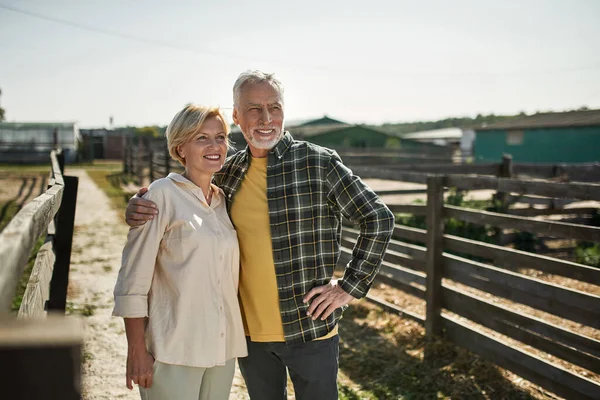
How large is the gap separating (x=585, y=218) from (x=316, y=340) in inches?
318

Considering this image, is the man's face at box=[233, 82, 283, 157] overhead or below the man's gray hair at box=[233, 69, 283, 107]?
below

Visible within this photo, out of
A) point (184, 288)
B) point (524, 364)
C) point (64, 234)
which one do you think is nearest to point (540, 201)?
point (524, 364)

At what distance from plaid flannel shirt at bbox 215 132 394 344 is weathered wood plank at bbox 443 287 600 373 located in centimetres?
198

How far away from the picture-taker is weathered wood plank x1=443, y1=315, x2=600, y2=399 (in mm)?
3305

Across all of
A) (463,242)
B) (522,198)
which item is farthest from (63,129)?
(463,242)

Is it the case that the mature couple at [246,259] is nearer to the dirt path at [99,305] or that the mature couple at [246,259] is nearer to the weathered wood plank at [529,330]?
the dirt path at [99,305]

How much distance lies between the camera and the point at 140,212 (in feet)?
6.47

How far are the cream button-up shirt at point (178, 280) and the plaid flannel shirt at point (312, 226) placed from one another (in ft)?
0.86

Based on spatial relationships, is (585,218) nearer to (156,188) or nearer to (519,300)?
(519,300)

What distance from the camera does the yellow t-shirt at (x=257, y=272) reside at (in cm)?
227

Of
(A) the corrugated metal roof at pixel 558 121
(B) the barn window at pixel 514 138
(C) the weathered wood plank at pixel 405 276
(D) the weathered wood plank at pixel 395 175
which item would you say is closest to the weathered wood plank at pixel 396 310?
(C) the weathered wood plank at pixel 405 276

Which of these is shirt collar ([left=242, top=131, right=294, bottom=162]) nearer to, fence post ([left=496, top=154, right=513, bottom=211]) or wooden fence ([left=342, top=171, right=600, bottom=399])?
wooden fence ([left=342, top=171, right=600, bottom=399])

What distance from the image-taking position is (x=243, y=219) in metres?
2.31

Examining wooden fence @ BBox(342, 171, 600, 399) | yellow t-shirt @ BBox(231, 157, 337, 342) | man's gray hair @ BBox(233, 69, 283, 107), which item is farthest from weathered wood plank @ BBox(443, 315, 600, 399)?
man's gray hair @ BBox(233, 69, 283, 107)
